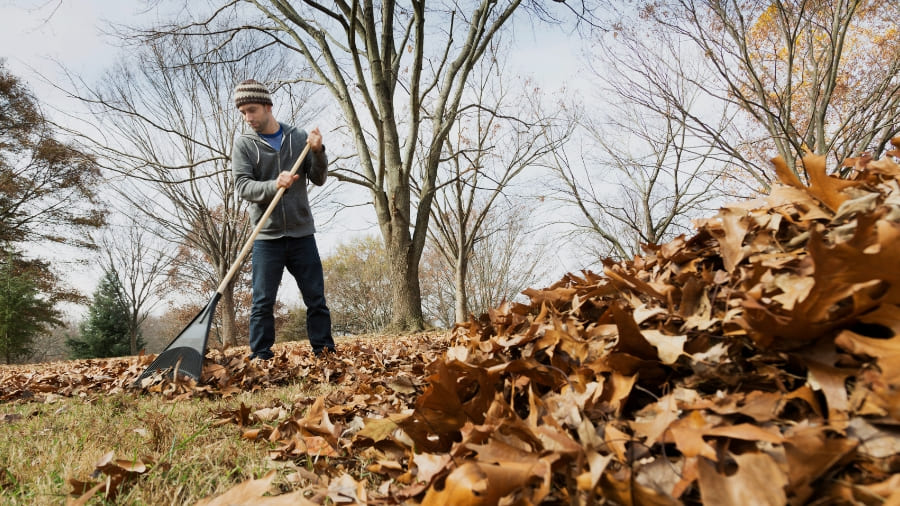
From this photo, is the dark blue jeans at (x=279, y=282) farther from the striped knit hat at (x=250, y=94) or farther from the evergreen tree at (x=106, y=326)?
the evergreen tree at (x=106, y=326)

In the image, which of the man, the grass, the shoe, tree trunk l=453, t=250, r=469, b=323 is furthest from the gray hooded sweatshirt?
tree trunk l=453, t=250, r=469, b=323

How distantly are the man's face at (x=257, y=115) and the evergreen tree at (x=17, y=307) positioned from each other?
765 inches

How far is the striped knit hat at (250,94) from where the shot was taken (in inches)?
134

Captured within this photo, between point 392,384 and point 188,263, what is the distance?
2522 centimetres

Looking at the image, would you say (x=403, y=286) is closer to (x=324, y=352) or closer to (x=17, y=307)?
(x=324, y=352)

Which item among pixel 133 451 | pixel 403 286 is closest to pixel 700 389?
pixel 133 451

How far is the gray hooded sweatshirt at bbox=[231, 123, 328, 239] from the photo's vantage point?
356 centimetres

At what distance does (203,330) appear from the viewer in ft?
9.31

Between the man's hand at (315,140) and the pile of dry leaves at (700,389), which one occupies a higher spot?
the man's hand at (315,140)

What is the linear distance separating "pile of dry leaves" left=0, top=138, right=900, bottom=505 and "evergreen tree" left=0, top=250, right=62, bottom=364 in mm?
22062

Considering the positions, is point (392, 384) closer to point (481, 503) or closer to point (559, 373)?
point (559, 373)

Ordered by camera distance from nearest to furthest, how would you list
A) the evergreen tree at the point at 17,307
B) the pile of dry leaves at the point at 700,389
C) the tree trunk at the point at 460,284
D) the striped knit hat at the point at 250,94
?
the pile of dry leaves at the point at 700,389 < the striped knit hat at the point at 250,94 < the tree trunk at the point at 460,284 < the evergreen tree at the point at 17,307

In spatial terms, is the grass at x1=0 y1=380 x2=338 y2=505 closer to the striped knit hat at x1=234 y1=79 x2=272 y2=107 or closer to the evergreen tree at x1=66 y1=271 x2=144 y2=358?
the striped knit hat at x1=234 y1=79 x2=272 y2=107

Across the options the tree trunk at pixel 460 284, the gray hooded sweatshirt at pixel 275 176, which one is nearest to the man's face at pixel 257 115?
the gray hooded sweatshirt at pixel 275 176
